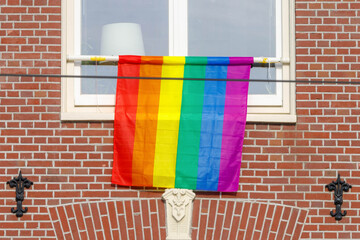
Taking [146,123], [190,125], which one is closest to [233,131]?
[190,125]

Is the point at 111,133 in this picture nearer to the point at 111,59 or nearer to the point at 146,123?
the point at 146,123

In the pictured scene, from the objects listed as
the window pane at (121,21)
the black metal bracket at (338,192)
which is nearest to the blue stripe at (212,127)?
the window pane at (121,21)

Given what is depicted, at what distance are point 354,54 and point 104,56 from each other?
242 centimetres

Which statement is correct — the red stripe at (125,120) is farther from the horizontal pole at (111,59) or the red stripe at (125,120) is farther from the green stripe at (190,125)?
the green stripe at (190,125)

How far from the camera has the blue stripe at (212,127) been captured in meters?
7.64

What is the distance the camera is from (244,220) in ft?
24.9

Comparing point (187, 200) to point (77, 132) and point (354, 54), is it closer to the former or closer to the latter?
point (77, 132)

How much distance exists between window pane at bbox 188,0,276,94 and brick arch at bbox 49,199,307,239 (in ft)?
4.15

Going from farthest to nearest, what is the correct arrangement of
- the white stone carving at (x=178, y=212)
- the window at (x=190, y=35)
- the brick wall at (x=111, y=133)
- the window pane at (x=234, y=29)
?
the window pane at (x=234, y=29) < the window at (x=190, y=35) < the brick wall at (x=111, y=133) < the white stone carving at (x=178, y=212)

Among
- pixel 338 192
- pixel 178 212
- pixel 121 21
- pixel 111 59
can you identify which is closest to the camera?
pixel 178 212

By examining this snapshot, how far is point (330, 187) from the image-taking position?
25.1 feet

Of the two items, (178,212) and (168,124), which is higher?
(168,124)

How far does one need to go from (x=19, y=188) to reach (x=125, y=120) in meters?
1.18

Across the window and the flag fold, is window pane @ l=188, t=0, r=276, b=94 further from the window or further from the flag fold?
the flag fold
